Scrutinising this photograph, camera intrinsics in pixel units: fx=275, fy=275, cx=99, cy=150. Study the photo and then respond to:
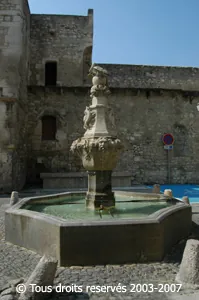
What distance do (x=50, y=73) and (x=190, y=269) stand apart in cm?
1399

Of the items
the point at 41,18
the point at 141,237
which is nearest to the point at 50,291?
the point at 141,237

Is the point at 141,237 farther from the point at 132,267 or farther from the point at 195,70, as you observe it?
the point at 195,70

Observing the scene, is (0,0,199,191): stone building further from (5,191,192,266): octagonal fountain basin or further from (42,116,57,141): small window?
(5,191,192,266): octagonal fountain basin

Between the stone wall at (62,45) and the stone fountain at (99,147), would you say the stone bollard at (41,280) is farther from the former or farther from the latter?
the stone wall at (62,45)

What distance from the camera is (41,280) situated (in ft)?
9.29

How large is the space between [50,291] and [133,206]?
3133mm

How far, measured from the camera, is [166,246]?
416 cm

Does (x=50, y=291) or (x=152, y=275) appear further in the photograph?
(x=152, y=275)

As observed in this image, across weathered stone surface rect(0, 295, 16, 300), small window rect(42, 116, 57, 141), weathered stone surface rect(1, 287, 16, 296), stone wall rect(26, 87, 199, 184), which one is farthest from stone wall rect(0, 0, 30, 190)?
weathered stone surface rect(0, 295, 16, 300)

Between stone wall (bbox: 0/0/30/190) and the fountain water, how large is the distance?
16.4 feet

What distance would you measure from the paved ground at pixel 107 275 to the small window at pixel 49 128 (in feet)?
33.5

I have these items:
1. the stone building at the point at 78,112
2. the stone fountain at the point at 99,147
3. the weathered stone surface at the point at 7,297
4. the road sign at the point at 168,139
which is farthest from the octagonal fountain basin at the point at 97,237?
the road sign at the point at 168,139

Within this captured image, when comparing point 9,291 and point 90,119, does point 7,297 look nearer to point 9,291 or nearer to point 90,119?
point 9,291

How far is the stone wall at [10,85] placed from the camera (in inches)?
423
